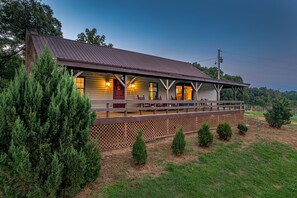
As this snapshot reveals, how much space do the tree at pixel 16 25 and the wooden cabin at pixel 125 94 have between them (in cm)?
628

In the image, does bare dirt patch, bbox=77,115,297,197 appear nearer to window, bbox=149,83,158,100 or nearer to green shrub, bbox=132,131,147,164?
green shrub, bbox=132,131,147,164

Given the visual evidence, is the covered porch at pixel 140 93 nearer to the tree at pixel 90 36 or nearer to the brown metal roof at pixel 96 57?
the brown metal roof at pixel 96 57

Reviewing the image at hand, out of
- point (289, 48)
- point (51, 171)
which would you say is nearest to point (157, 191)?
point (51, 171)

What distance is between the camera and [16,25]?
55.4 ft

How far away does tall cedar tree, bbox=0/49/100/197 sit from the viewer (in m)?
3.36

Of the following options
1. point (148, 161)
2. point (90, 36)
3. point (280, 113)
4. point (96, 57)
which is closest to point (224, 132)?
point (148, 161)

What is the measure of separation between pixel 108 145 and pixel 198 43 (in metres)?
33.0

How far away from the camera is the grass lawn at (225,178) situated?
4.93 meters

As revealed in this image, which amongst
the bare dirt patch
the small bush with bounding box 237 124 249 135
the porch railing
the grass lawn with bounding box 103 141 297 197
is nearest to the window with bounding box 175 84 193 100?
the porch railing

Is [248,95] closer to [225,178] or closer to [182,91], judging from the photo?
[182,91]

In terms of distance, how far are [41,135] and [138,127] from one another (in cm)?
509

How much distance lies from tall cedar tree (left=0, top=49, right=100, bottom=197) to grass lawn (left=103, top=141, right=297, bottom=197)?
1.42 meters

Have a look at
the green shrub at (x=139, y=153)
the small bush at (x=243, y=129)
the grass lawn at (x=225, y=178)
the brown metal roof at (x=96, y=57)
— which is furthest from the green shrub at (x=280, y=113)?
the green shrub at (x=139, y=153)

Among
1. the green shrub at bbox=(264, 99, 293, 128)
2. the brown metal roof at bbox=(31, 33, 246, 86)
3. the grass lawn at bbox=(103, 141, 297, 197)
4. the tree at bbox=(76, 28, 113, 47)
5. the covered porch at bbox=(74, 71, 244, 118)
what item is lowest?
the grass lawn at bbox=(103, 141, 297, 197)
